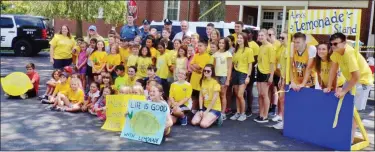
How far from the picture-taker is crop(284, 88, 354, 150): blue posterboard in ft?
19.7

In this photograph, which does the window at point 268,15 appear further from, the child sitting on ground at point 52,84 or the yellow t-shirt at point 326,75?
the yellow t-shirt at point 326,75

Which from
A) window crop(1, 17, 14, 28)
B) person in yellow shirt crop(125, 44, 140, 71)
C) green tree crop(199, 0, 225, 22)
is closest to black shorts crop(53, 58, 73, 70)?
person in yellow shirt crop(125, 44, 140, 71)

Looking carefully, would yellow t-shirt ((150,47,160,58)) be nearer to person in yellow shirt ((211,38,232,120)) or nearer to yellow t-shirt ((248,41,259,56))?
person in yellow shirt ((211,38,232,120))

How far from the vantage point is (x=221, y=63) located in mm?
7676

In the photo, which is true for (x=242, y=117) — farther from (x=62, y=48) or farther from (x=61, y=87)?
(x=62, y=48)

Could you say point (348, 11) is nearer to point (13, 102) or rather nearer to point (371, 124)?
point (371, 124)

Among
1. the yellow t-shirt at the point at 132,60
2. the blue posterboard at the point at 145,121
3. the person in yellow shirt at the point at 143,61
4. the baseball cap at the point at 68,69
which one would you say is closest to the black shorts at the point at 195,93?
the person in yellow shirt at the point at 143,61

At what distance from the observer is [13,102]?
892 centimetres

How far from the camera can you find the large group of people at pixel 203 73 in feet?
21.8

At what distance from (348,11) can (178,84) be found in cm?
292

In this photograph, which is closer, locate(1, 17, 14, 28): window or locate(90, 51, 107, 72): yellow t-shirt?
locate(90, 51, 107, 72): yellow t-shirt

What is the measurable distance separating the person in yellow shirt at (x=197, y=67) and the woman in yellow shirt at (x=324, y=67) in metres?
2.09

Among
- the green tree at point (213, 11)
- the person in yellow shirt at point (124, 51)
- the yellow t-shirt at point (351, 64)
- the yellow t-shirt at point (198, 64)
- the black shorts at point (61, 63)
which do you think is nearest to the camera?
the yellow t-shirt at point (351, 64)

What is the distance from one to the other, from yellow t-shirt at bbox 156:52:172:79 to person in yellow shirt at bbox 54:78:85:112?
157 cm
